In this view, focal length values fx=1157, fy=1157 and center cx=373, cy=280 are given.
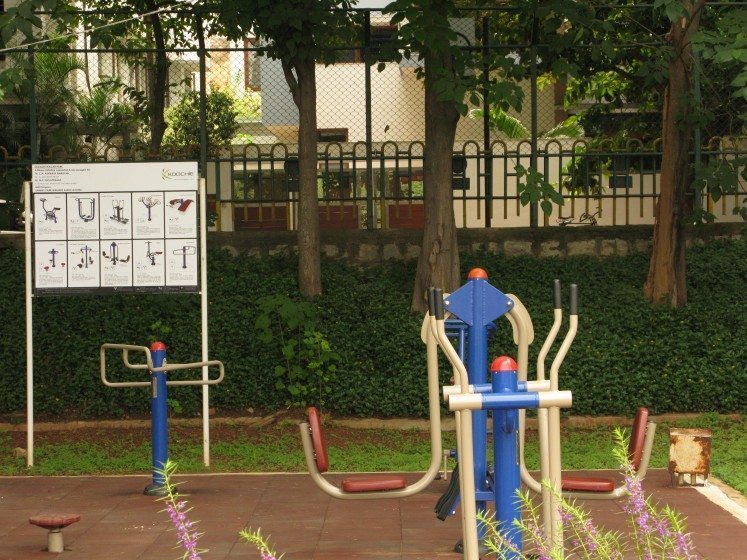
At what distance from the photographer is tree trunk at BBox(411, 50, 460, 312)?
11.8m

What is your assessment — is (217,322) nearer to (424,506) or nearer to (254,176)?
(254,176)

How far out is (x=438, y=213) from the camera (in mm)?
11820

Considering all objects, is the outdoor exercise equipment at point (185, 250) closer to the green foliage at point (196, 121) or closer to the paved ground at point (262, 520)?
the paved ground at point (262, 520)

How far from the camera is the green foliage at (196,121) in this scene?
14.4 m

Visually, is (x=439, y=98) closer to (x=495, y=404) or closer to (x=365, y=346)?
(x=365, y=346)

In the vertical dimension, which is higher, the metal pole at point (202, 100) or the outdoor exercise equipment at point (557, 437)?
the metal pole at point (202, 100)

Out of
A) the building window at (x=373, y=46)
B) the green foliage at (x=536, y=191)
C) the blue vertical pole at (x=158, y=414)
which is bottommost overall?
the blue vertical pole at (x=158, y=414)

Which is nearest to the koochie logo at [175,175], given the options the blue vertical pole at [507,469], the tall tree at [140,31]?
the tall tree at [140,31]

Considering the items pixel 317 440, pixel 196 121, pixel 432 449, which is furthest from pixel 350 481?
pixel 196 121

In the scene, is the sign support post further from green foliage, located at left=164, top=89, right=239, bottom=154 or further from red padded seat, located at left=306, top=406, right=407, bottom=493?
green foliage, located at left=164, top=89, right=239, bottom=154

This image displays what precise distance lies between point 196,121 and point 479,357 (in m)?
9.89

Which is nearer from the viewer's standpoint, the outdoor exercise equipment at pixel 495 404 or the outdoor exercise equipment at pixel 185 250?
the outdoor exercise equipment at pixel 495 404

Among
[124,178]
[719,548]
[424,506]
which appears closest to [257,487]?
[424,506]

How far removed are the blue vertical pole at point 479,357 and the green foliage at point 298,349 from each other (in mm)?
5016
